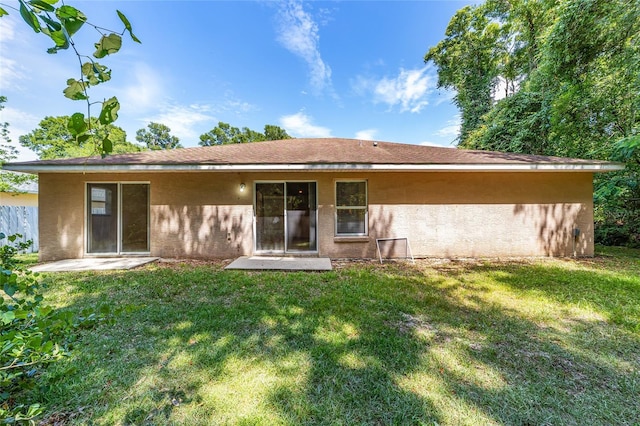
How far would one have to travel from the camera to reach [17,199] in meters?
12.7

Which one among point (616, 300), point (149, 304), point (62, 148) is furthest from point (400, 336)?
point (62, 148)

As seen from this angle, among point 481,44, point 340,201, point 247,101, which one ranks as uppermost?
point 481,44

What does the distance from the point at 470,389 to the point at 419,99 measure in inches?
746

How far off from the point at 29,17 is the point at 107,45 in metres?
0.22

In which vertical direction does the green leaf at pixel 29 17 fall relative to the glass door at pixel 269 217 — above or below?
above

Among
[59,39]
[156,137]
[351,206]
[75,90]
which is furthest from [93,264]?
[156,137]

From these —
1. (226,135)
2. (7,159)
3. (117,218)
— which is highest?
(226,135)

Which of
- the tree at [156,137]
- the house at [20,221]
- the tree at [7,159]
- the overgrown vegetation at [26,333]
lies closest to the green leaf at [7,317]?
the overgrown vegetation at [26,333]

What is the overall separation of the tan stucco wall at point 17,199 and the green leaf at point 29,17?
16758 mm

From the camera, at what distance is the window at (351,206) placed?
288 inches

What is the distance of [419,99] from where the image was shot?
1772cm

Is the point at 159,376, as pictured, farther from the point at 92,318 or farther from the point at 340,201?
the point at 340,201

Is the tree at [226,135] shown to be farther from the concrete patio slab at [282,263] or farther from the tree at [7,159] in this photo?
the concrete patio slab at [282,263]

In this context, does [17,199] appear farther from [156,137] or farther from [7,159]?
[156,137]
